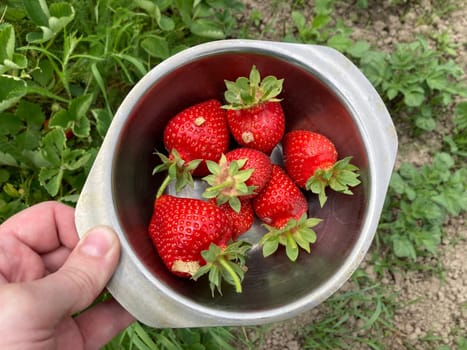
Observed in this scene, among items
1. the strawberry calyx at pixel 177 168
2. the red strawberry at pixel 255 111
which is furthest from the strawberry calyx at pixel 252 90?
the strawberry calyx at pixel 177 168

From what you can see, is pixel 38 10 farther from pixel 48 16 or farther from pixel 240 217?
pixel 240 217

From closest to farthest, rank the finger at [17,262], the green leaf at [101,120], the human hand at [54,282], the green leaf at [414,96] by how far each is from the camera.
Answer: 1. the human hand at [54,282]
2. the finger at [17,262]
3. the green leaf at [101,120]
4. the green leaf at [414,96]

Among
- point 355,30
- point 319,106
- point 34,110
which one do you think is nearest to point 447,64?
point 355,30

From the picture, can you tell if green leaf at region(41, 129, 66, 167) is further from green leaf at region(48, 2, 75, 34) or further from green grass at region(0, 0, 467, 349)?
green leaf at region(48, 2, 75, 34)

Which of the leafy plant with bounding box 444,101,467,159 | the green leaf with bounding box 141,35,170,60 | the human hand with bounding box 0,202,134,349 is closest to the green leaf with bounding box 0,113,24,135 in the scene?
the human hand with bounding box 0,202,134,349

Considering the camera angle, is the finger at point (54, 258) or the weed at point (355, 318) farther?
the weed at point (355, 318)

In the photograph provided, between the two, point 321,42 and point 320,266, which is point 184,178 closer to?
point 320,266

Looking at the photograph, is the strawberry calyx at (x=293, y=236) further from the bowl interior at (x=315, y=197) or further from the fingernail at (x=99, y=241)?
the fingernail at (x=99, y=241)

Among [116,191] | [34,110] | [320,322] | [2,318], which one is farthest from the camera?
[320,322]
